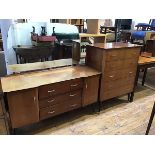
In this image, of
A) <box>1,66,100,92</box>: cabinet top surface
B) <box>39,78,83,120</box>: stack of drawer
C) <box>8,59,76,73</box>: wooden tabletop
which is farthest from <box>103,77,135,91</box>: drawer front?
<box>8,59,76,73</box>: wooden tabletop

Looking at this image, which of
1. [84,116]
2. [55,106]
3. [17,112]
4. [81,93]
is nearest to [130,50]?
[81,93]

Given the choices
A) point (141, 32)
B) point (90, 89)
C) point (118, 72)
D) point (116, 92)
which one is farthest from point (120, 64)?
point (141, 32)

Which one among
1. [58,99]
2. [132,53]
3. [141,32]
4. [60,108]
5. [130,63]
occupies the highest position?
[141,32]

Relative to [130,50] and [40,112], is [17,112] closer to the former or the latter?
[40,112]

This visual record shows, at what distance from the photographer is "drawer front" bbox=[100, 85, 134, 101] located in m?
2.56

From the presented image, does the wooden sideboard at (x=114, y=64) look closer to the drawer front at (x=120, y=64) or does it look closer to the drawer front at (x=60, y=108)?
the drawer front at (x=120, y=64)

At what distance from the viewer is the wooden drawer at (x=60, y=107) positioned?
2.07 metres

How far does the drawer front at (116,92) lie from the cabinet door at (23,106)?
1072mm

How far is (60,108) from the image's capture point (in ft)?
7.17

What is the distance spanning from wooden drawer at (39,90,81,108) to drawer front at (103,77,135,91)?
1.58ft

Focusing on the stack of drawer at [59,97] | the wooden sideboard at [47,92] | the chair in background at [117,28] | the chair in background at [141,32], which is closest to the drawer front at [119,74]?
the wooden sideboard at [47,92]

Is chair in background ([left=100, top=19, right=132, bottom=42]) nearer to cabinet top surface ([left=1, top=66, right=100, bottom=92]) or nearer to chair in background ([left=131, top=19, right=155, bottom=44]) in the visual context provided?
chair in background ([left=131, top=19, right=155, bottom=44])

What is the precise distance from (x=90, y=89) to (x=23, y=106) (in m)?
0.98

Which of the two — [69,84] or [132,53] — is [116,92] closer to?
[132,53]
